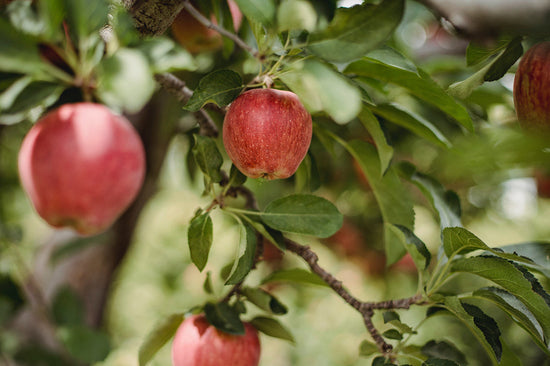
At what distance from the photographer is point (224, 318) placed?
0.61 metres

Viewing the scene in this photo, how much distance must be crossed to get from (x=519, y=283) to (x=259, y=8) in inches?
17.0

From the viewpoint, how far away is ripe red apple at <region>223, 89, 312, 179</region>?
49 cm

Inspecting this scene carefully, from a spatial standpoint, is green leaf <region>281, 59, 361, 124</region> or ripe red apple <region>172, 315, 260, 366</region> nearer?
green leaf <region>281, 59, 361, 124</region>

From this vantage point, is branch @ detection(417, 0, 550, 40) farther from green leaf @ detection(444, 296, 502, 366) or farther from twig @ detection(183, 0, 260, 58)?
green leaf @ detection(444, 296, 502, 366)

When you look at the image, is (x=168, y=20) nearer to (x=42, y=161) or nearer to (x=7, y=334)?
(x=42, y=161)

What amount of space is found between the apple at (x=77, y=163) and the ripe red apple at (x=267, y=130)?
0.41 ft

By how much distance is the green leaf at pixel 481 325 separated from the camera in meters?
0.53

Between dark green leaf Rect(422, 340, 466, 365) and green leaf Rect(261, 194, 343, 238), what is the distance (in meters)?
0.26

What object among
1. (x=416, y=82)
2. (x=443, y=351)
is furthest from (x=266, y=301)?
(x=416, y=82)

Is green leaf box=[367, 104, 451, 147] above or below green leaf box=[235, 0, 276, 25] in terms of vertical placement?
below

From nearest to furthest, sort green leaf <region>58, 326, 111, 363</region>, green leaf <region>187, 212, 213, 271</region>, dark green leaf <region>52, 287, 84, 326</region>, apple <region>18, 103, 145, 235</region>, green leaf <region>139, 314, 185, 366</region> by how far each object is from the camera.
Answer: apple <region>18, 103, 145, 235</region> → green leaf <region>187, 212, 213, 271</region> → green leaf <region>139, 314, 185, 366</region> → green leaf <region>58, 326, 111, 363</region> → dark green leaf <region>52, 287, 84, 326</region>

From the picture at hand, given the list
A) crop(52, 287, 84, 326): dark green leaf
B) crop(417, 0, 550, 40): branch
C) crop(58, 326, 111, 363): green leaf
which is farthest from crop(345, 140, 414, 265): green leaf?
crop(52, 287, 84, 326): dark green leaf

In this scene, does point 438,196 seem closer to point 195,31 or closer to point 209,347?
point 209,347

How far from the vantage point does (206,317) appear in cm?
62
